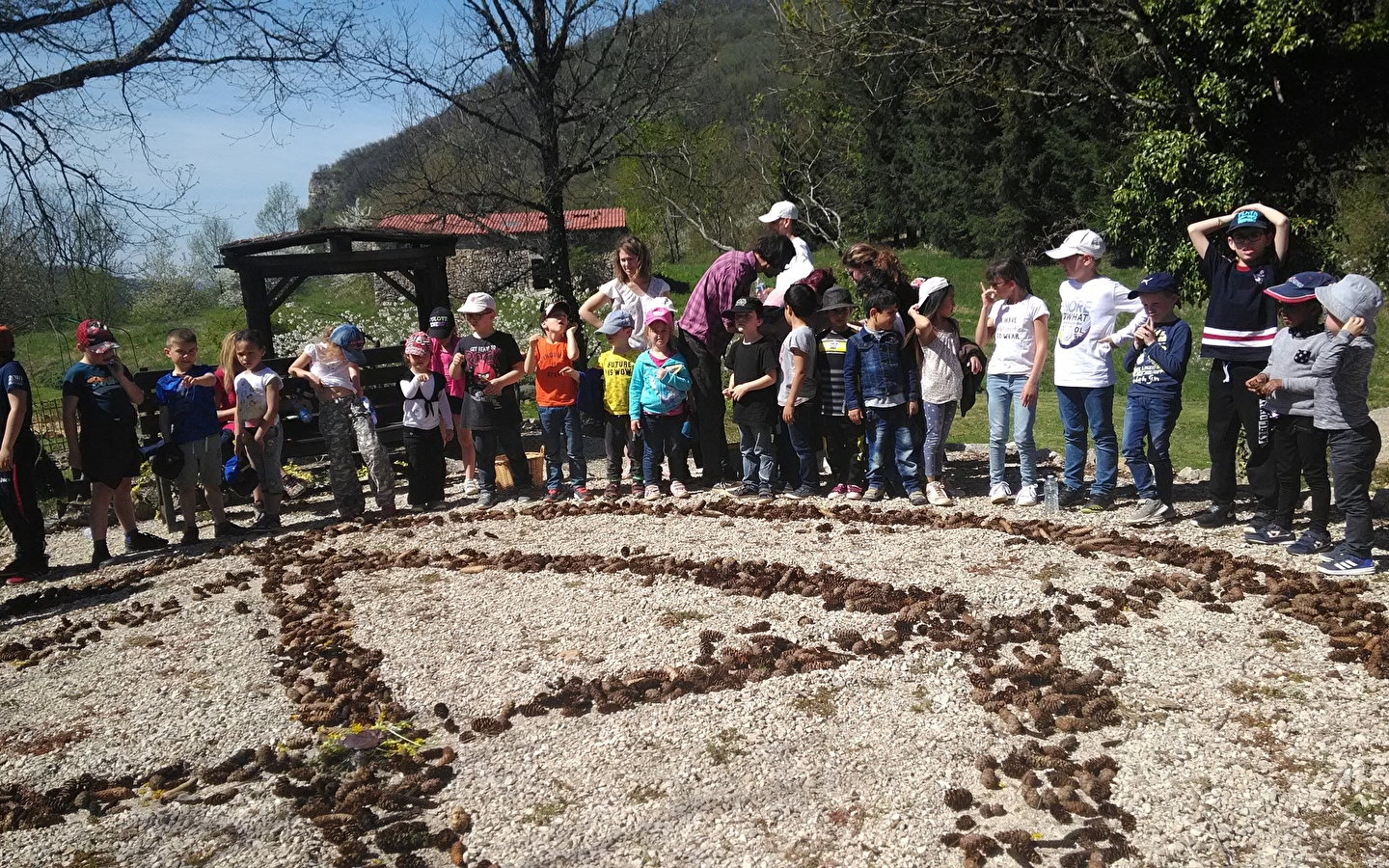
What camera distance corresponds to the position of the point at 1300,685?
494 centimetres

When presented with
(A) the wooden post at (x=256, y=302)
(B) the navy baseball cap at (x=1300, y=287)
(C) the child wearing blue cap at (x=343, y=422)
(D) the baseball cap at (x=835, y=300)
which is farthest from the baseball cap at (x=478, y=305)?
(B) the navy baseball cap at (x=1300, y=287)

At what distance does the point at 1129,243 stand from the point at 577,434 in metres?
7.16

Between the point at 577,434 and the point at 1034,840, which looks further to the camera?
the point at 577,434

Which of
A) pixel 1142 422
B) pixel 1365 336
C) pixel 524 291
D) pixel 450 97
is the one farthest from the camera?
pixel 524 291

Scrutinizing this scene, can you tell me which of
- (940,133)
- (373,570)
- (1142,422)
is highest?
(940,133)

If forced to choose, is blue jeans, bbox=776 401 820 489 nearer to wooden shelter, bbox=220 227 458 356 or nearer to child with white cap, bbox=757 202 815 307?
child with white cap, bbox=757 202 815 307

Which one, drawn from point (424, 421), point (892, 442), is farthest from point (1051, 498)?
point (424, 421)

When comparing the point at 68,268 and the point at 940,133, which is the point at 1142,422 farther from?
the point at 940,133

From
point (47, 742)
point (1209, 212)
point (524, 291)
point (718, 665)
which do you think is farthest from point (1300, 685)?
point (524, 291)

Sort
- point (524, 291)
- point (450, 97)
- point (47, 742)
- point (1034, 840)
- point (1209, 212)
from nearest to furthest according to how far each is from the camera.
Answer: point (1034, 840) → point (47, 742) → point (1209, 212) → point (450, 97) → point (524, 291)

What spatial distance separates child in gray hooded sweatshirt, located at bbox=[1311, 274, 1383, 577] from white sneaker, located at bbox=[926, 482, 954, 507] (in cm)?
297

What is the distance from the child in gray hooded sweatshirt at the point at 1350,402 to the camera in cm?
609

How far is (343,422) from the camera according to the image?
9820mm

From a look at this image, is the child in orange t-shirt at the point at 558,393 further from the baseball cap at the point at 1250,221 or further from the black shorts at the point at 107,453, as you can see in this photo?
the baseball cap at the point at 1250,221
